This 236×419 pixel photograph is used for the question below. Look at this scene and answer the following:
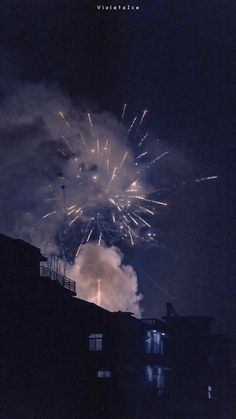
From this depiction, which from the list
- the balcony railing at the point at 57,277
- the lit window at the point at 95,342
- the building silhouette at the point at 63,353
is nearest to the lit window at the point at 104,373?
the building silhouette at the point at 63,353

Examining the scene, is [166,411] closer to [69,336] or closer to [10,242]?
[69,336]

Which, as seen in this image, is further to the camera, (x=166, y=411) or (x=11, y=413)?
(x=166, y=411)

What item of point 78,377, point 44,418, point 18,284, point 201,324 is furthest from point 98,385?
point 201,324

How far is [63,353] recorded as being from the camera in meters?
42.2

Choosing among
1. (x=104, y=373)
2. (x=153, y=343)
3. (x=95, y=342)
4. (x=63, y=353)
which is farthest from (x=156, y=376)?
(x=63, y=353)

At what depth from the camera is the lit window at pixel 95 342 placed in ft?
142

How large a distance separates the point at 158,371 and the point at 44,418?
1376 cm

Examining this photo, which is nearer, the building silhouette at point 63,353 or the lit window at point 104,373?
the building silhouette at point 63,353

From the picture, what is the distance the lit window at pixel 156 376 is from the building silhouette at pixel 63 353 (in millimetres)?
79

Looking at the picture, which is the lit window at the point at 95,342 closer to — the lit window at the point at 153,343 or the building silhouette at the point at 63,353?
the building silhouette at the point at 63,353

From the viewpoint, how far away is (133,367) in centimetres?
4569

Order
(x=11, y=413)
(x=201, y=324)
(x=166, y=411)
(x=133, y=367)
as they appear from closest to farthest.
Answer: (x=11, y=413) → (x=133, y=367) → (x=166, y=411) → (x=201, y=324)

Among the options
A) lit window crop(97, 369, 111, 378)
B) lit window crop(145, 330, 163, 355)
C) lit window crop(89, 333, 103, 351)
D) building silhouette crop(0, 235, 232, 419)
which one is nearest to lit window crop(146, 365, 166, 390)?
building silhouette crop(0, 235, 232, 419)

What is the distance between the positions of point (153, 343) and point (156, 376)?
2601 millimetres
